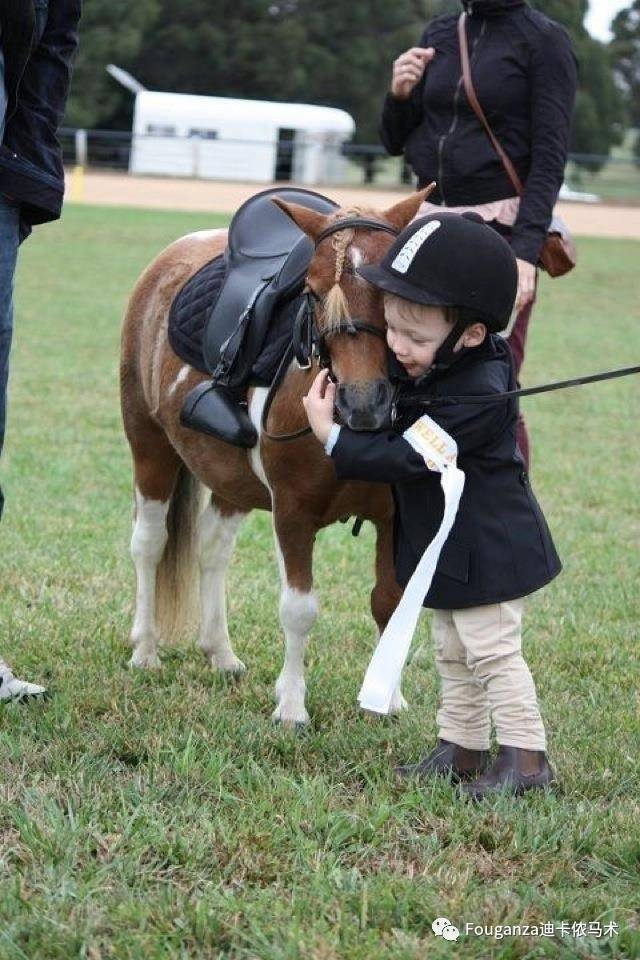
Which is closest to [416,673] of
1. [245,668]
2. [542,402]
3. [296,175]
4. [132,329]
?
[245,668]

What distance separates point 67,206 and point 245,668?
26287 mm

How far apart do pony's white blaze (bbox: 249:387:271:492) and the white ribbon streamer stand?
0.77 m

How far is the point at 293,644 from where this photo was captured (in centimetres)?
408

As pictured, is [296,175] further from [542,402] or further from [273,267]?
[273,267]

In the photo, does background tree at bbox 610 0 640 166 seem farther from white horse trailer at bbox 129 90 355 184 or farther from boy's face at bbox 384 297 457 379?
boy's face at bbox 384 297 457 379

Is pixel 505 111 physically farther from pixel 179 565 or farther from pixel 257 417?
pixel 179 565

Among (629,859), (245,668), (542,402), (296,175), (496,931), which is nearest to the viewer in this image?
(496,931)

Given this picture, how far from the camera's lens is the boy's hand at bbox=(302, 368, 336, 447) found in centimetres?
334

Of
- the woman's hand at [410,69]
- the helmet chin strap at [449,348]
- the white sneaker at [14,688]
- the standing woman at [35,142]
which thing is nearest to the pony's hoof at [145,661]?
the white sneaker at [14,688]

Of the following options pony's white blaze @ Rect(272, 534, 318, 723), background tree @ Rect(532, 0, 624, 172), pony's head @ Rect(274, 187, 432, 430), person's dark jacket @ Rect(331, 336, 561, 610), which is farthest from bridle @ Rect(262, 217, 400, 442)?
background tree @ Rect(532, 0, 624, 172)

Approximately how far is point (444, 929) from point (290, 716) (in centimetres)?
142

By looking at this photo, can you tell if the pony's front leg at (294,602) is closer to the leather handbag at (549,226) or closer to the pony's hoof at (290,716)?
the pony's hoof at (290,716)

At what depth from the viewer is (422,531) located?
3.48m

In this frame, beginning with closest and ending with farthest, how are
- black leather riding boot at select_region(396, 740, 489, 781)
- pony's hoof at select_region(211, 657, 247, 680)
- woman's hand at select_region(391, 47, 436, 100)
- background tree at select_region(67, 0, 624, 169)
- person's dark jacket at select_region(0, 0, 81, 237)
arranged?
black leather riding boot at select_region(396, 740, 489, 781) < person's dark jacket at select_region(0, 0, 81, 237) < pony's hoof at select_region(211, 657, 247, 680) < woman's hand at select_region(391, 47, 436, 100) < background tree at select_region(67, 0, 624, 169)
